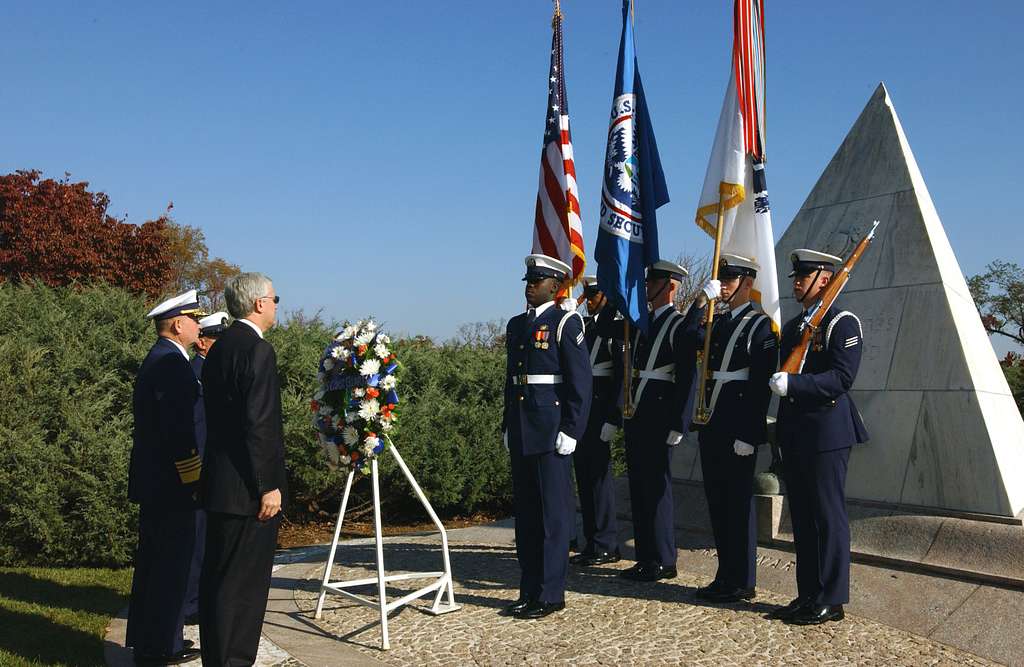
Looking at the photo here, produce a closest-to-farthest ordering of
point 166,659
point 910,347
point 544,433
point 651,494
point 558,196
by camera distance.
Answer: point 166,659 → point 544,433 → point 651,494 → point 910,347 → point 558,196

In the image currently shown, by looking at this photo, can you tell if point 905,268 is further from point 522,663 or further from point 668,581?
point 522,663

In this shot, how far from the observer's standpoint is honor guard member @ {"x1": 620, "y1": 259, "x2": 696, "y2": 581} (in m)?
5.68

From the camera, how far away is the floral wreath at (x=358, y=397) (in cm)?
471

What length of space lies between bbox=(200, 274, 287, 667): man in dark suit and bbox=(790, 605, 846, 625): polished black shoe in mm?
2900

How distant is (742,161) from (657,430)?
2033mm

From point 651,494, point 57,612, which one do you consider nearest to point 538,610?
point 651,494

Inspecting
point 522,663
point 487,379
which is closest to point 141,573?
point 522,663

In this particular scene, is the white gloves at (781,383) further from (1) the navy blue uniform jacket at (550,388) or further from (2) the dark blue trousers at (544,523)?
(2) the dark blue trousers at (544,523)

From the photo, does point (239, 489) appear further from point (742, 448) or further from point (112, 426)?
point (112, 426)

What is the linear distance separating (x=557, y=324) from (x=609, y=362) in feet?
4.43

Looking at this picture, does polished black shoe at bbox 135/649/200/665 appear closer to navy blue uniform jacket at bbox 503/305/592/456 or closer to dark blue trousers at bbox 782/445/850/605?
navy blue uniform jacket at bbox 503/305/592/456

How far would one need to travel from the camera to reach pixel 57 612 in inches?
210

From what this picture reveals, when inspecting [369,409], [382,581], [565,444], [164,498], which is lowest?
[382,581]

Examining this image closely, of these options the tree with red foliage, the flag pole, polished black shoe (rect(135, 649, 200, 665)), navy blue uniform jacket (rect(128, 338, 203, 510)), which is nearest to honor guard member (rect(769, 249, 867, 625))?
the flag pole
